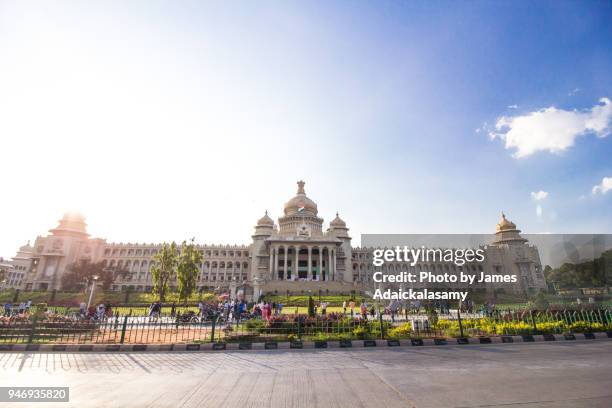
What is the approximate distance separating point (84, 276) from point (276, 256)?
37.4 m

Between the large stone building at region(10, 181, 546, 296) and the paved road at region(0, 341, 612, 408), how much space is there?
176 ft

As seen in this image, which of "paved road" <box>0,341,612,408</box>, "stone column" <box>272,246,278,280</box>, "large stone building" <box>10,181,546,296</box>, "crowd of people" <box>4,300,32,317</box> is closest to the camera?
"paved road" <box>0,341,612,408</box>

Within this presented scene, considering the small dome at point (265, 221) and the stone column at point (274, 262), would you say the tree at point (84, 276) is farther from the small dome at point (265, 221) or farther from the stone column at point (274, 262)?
the small dome at point (265, 221)

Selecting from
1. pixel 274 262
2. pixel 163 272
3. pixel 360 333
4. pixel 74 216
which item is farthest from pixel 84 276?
pixel 360 333

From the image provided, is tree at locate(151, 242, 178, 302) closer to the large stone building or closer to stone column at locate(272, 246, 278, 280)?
the large stone building

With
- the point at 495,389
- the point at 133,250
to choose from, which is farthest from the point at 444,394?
the point at 133,250

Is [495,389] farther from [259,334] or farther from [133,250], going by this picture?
[133,250]

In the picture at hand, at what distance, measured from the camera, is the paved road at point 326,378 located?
205 inches

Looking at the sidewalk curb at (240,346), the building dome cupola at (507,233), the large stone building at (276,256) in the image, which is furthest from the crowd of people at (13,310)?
the building dome cupola at (507,233)

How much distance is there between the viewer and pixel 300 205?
79062 millimetres

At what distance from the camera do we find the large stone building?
220 ft

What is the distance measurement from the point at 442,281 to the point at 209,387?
77.0 metres

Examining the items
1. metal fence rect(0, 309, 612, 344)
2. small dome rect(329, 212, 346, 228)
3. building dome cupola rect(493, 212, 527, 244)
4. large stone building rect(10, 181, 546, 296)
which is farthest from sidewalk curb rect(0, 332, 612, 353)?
building dome cupola rect(493, 212, 527, 244)

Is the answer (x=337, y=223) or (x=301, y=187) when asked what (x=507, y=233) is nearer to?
(x=337, y=223)
